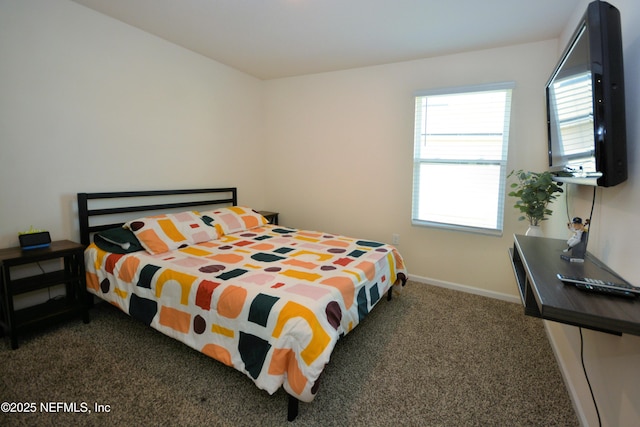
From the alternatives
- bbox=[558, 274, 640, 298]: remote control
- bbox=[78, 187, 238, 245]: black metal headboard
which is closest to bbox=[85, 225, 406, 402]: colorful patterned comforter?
bbox=[78, 187, 238, 245]: black metal headboard

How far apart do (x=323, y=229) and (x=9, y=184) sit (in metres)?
2.96

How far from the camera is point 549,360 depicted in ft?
6.66

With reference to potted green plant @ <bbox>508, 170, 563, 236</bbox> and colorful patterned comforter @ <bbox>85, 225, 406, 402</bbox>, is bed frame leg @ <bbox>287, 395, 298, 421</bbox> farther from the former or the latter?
potted green plant @ <bbox>508, 170, 563, 236</bbox>

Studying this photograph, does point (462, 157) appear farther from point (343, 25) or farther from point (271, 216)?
point (271, 216)

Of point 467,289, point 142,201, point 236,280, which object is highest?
point 142,201

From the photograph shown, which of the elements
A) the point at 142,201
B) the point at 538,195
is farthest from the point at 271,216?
the point at 538,195

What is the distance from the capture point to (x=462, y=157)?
3.05 metres

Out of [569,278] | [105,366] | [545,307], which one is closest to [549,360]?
[569,278]

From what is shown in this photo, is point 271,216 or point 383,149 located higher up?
point 383,149

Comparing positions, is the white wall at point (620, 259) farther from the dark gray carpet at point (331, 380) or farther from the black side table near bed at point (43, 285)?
the black side table near bed at point (43, 285)

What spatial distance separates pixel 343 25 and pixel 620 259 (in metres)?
2.40

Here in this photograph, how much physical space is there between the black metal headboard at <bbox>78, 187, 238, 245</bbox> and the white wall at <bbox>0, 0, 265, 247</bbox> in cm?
9

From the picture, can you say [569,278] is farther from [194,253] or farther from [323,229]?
[323,229]

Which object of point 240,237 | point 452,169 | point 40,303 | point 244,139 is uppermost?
point 244,139
